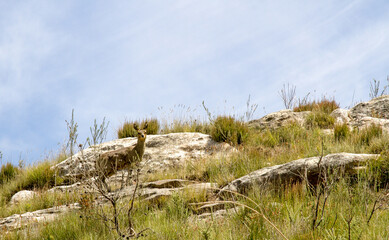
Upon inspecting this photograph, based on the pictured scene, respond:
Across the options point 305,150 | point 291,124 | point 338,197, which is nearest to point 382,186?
point 338,197

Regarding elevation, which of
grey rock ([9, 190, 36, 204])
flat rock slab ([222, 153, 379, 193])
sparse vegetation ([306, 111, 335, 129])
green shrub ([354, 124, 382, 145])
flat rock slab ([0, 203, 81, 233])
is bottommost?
flat rock slab ([0, 203, 81, 233])

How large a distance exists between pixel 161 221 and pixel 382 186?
3874mm

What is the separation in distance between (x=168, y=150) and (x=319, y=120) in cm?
518

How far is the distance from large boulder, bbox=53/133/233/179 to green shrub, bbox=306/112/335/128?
3309 mm

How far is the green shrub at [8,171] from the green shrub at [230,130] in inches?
275

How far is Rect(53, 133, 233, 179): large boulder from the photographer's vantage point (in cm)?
980

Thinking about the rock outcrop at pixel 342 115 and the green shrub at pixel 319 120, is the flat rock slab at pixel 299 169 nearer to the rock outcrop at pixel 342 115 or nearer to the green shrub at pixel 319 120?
the green shrub at pixel 319 120

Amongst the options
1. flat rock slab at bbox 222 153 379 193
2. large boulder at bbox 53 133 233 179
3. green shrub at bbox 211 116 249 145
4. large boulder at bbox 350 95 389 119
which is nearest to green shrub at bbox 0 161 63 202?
large boulder at bbox 53 133 233 179

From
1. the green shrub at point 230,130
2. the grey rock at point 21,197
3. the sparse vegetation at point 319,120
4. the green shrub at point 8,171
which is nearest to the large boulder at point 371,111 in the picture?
the sparse vegetation at point 319,120

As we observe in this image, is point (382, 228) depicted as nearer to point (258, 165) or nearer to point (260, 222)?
point (260, 222)


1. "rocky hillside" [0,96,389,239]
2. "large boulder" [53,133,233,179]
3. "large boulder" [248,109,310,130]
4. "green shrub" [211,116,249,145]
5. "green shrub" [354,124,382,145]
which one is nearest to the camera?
"rocky hillside" [0,96,389,239]

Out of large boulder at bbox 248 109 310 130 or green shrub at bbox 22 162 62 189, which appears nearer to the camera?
green shrub at bbox 22 162 62 189

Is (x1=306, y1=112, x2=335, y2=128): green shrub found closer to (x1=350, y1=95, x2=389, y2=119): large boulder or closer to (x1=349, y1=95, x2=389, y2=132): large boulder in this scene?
(x1=349, y1=95, x2=389, y2=132): large boulder

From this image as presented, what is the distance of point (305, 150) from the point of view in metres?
8.22
